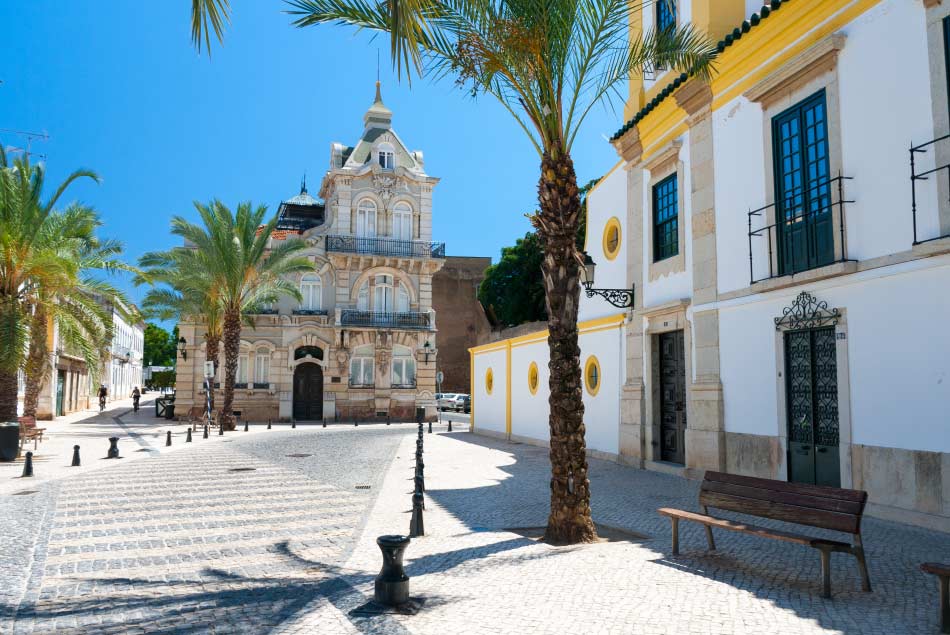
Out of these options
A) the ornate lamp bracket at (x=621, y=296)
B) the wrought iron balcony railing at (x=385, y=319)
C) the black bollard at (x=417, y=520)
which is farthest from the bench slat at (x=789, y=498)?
the wrought iron balcony railing at (x=385, y=319)

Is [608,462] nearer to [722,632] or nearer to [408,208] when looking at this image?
[722,632]

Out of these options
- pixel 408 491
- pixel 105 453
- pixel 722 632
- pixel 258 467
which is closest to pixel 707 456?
pixel 408 491

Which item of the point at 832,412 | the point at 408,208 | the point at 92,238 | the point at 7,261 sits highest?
the point at 408,208

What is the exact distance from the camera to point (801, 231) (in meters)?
10.7

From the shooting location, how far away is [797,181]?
11.0 meters

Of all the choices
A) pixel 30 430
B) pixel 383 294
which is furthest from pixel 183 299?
pixel 30 430

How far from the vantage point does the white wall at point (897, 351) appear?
27.2 feet

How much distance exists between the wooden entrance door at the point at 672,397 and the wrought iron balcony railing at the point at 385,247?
2407 centimetres

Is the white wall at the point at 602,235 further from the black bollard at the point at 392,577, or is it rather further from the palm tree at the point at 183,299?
the palm tree at the point at 183,299

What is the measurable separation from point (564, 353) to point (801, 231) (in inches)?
196

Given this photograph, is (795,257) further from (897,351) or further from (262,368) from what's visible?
(262,368)

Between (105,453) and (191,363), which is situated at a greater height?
(191,363)

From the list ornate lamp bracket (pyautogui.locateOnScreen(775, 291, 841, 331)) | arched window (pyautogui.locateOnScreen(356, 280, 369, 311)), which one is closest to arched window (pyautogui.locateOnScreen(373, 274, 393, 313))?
arched window (pyautogui.locateOnScreen(356, 280, 369, 311))

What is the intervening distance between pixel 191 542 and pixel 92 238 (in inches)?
590
